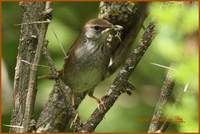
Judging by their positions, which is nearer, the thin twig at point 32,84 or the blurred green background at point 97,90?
the thin twig at point 32,84

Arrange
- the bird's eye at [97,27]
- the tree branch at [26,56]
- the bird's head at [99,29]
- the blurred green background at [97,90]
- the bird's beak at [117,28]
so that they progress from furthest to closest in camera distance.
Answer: the blurred green background at [97,90], the bird's eye at [97,27], the bird's head at [99,29], the bird's beak at [117,28], the tree branch at [26,56]

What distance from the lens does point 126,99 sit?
5.61 metres

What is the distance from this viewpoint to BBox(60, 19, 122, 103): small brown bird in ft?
13.5

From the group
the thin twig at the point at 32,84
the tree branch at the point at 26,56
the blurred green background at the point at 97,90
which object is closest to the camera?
the thin twig at the point at 32,84

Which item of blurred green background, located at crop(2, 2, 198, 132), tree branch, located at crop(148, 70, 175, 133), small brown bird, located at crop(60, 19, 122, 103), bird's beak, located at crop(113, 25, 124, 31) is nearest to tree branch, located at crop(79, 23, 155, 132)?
tree branch, located at crop(148, 70, 175, 133)

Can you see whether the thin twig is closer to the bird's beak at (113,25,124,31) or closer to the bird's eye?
the bird's beak at (113,25,124,31)

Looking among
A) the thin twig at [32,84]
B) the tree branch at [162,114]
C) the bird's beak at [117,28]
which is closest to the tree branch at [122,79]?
the tree branch at [162,114]

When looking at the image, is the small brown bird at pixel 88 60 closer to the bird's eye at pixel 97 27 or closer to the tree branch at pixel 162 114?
the bird's eye at pixel 97 27

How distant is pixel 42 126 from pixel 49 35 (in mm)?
1959

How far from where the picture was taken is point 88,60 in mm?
4207

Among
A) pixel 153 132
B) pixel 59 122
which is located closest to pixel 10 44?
pixel 59 122

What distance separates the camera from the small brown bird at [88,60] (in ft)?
13.5

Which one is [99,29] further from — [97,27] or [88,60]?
[88,60]

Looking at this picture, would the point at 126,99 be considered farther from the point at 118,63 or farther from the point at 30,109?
the point at 30,109
